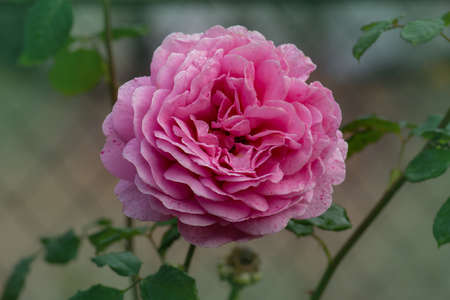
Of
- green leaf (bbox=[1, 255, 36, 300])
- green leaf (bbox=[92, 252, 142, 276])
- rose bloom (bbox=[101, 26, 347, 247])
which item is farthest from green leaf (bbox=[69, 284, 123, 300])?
green leaf (bbox=[1, 255, 36, 300])

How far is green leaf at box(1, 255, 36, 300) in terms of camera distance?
78cm

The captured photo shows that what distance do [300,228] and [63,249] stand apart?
37cm

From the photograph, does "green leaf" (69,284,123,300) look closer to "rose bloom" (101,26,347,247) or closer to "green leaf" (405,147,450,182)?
"rose bloom" (101,26,347,247)

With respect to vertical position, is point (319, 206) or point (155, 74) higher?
point (155, 74)

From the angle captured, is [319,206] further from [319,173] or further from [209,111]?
[209,111]

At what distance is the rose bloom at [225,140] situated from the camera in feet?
1.55

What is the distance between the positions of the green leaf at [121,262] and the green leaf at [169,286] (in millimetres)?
32

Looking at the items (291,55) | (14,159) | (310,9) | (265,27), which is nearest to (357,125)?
(291,55)

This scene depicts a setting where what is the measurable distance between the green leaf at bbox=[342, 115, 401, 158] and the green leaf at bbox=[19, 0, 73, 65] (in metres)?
0.38

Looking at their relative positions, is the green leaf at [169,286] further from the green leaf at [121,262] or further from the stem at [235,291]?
the stem at [235,291]

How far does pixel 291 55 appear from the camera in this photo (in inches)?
20.4

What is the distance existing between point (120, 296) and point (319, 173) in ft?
0.85

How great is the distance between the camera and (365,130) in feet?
2.37

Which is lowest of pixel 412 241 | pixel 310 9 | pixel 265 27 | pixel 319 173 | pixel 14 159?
pixel 412 241
